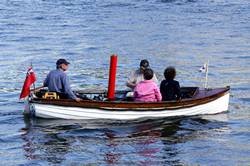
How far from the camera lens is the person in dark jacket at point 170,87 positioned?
18.4 m

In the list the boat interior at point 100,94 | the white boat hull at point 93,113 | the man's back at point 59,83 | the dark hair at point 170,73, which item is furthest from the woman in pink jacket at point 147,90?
the man's back at point 59,83

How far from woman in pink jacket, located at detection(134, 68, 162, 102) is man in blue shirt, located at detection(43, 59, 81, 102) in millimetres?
1550

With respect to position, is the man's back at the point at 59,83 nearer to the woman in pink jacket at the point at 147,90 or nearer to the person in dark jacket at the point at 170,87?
the woman in pink jacket at the point at 147,90

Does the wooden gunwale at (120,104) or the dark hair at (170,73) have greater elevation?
the dark hair at (170,73)

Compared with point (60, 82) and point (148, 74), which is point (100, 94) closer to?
point (60, 82)

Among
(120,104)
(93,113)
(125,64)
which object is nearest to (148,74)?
(120,104)

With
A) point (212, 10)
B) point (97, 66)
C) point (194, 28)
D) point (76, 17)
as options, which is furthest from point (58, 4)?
point (97, 66)

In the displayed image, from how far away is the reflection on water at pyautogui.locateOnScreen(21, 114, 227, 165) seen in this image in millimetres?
15352

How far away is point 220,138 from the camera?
17.2m

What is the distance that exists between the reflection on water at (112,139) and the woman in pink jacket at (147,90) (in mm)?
712

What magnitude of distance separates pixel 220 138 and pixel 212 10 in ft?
98.1

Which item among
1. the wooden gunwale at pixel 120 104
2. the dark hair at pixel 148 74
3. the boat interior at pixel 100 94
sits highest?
the dark hair at pixel 148 74

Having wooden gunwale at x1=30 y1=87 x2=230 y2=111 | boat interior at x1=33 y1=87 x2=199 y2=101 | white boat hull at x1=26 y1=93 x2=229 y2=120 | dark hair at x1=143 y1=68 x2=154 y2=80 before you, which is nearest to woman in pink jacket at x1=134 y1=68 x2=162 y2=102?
dark hair at x1=143 y1=68 x2=154 y2=80

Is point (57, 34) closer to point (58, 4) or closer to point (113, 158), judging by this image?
point (58, 4)
